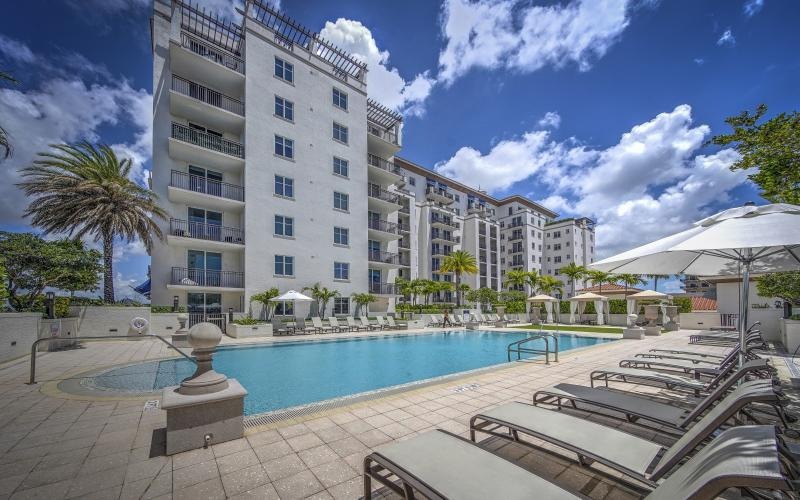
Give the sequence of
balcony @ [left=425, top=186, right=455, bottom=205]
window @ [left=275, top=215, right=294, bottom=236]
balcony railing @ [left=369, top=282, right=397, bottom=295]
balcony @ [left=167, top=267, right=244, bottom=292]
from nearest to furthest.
Result: 1. balcony @ [left=167, top=267, right=244, bottom=292]
2. window @ [left=275, top=215, right=294, bottom=236]
3. balcony railing @ [left=369, top=282, right=397, bottom=295]
4. balcony @ [left=425, top=186, right=455, bottom=205]

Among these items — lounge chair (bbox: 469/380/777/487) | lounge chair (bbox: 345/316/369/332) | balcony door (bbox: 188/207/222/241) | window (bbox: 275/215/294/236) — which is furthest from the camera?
window (bbox: 275/215/294/236)

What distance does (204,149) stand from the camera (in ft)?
64.1

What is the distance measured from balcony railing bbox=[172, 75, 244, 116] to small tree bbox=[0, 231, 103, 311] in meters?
10.8

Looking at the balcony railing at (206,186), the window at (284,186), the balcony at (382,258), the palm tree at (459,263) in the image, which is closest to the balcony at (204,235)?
the balcony railing at (206,186)

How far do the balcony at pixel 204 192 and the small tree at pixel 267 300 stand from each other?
586cm

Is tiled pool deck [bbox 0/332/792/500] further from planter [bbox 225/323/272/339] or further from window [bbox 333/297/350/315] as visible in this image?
window [bbox 333/297/350/315]

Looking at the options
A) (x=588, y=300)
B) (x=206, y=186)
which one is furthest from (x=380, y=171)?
(x=588, y=300)

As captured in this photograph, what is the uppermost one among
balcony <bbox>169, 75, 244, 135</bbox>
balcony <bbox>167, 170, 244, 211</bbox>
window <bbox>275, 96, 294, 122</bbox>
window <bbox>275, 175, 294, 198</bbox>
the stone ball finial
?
window <bbox>275, 96, 294, 122</bbox>

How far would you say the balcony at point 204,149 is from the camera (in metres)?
19.2

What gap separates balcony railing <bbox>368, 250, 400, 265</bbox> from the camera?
2820 centimetres

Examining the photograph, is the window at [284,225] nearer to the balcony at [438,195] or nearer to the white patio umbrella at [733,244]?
the white patio umbrella at [733,244]

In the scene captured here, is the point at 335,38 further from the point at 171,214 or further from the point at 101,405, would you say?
the point at 101,405

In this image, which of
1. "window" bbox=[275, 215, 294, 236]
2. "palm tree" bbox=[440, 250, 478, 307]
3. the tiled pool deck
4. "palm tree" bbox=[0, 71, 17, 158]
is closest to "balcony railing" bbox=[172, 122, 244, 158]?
"window" bbox=[275, 215, 294, 236]

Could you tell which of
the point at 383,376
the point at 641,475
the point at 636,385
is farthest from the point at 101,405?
the point at 636,385
